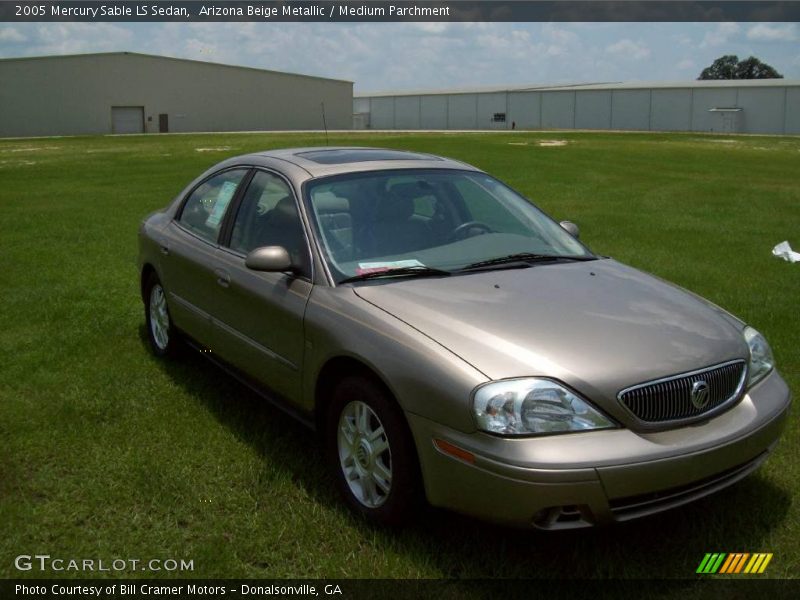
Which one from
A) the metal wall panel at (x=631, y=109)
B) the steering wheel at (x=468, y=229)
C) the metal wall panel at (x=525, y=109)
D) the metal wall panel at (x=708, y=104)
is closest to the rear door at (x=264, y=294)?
the steering wheel at (x=468, y=229)

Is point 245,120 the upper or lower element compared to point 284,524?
upper

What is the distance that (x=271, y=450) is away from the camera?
450 centimetres

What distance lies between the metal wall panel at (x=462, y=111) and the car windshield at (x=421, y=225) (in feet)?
264

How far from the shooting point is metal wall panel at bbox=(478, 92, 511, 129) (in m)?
81.4

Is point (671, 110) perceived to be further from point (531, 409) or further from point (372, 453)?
point (531, 409)

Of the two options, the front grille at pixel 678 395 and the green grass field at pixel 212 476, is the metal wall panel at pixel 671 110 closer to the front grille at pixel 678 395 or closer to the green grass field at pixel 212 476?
the green grass field at pixel 212 476

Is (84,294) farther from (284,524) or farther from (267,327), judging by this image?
(284,524)

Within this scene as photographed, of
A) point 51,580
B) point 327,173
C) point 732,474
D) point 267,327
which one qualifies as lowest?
point 51,580

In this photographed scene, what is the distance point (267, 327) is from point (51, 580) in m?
1.56

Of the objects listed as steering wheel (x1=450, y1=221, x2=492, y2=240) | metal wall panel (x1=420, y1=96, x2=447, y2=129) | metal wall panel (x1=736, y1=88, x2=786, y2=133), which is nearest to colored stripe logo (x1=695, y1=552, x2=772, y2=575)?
steering wheel (x1=450, y1=221, x2=492, y2=240)

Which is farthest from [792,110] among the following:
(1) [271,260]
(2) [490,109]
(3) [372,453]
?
(3) [372,453]

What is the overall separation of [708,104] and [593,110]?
1008cm

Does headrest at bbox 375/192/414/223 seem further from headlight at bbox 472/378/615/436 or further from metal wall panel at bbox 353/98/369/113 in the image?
metal wall panel at bbox 353/98/369/113

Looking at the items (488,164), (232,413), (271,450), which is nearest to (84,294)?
(232,413)
